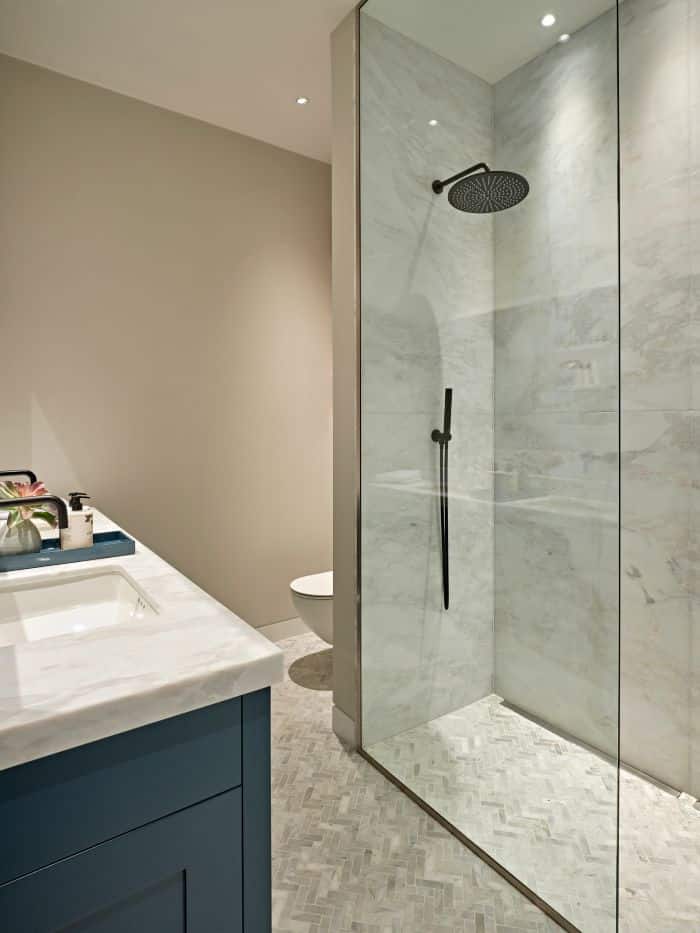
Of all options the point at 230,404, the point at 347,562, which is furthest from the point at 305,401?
the point at 347,562

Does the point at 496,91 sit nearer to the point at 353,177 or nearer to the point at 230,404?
the point at 353,177

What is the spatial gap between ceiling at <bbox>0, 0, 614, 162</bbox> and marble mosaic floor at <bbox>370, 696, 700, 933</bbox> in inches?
73.4

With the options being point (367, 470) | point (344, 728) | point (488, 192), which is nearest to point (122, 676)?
point (367, 470)

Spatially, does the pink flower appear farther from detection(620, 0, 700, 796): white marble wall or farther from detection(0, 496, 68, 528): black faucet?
detection(620, 0, 700, 796): white marble wall

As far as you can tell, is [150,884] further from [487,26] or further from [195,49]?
[195,49]

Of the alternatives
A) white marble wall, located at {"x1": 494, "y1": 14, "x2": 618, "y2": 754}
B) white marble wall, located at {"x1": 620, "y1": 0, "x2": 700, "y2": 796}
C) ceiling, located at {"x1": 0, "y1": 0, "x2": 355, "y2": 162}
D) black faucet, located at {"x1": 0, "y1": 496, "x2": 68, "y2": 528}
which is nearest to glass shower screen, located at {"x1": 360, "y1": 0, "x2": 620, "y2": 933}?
white marble wall, located at {"x1": 494, "y1": 14, "x2": 618, "y2": 754}

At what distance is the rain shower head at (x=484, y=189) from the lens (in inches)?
59.7

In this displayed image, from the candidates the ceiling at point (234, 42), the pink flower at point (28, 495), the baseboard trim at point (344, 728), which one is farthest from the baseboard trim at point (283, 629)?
the ceiling at point (234, 42)

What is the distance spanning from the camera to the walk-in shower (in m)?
1.36

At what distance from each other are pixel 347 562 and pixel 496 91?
1.57 m

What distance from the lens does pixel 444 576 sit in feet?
6.03

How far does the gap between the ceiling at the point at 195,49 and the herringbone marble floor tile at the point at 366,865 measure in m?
2.71

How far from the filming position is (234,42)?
2.16m

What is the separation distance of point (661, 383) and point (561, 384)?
2.24 feet
